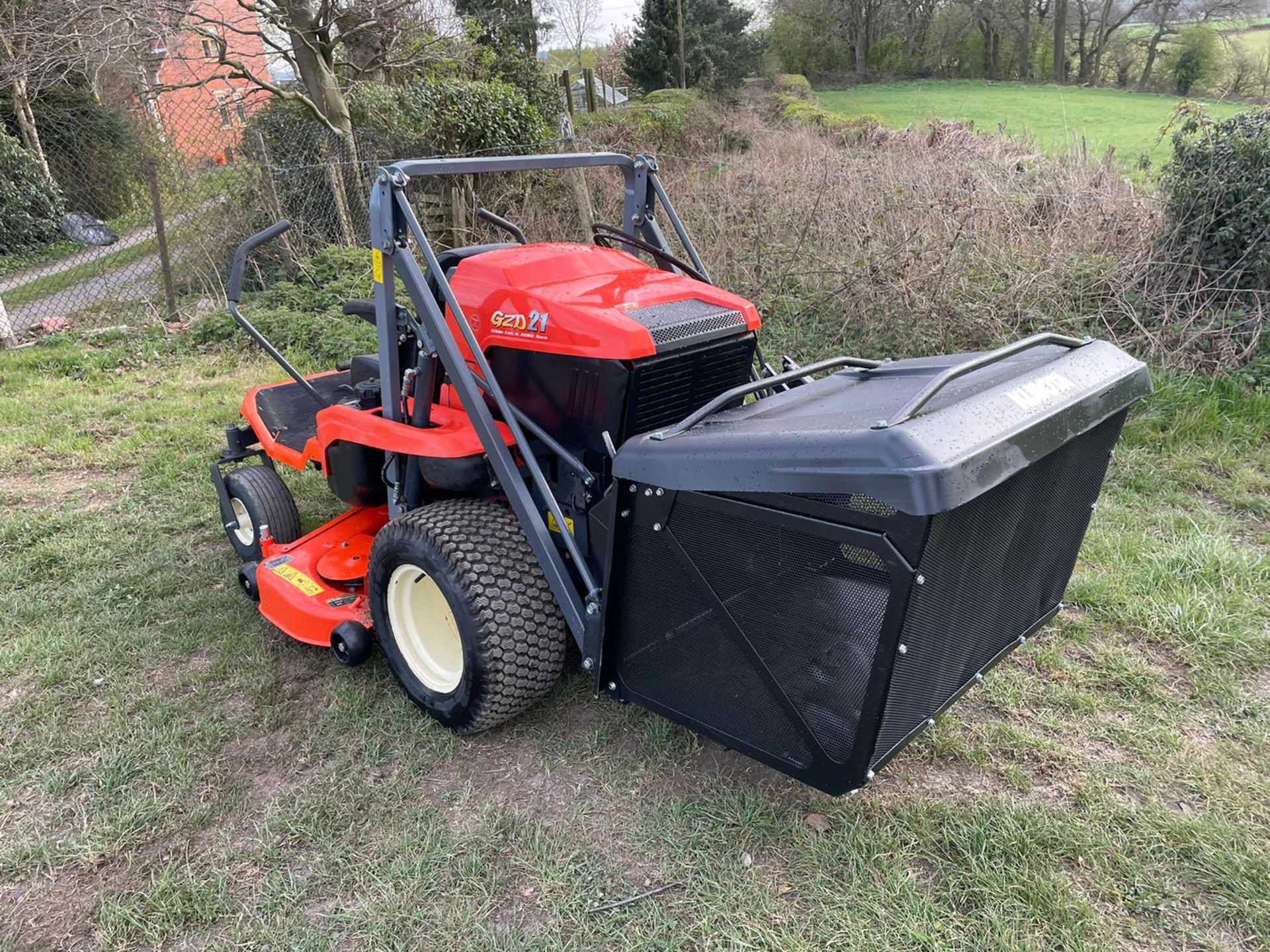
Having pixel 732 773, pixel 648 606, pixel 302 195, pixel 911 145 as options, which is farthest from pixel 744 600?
pixel 911 145

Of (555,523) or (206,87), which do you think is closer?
(555,523)

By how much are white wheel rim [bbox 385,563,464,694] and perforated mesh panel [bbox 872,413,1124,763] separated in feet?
4.37

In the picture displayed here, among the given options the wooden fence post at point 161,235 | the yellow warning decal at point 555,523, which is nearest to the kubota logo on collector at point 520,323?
the yellow warning decal at point 555,523

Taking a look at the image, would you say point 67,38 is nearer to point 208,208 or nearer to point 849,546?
point 208,208

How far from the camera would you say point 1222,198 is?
480cm

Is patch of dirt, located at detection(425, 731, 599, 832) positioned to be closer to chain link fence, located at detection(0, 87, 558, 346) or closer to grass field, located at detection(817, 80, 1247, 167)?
chain link fence, located at detection(0, 87, 558, 346)

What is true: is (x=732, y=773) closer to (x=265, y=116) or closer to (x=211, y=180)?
(x=211, y=180)

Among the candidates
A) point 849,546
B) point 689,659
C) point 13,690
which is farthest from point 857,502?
point 13,690

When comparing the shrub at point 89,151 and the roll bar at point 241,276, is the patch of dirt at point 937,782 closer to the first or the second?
the roll bar at point 241,276

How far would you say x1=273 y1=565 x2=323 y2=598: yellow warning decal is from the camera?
118 inches

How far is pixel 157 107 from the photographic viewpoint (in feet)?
31.1

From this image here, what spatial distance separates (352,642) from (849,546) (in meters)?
1.71

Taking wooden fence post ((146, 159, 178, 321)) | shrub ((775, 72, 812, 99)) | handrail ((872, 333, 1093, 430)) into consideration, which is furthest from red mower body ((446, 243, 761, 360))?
shrub ((775, 72, 812, 99))

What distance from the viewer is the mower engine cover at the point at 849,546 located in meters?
1.65
